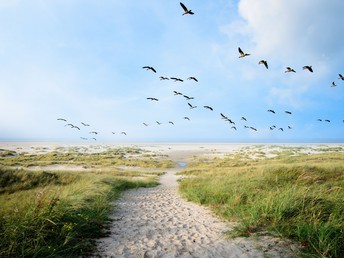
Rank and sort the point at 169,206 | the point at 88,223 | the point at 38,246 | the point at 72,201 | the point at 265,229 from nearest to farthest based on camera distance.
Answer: the point at 38,246 < the point at 265,229 < the point at 88,223 < the point at 72,201 < the point at 169,206

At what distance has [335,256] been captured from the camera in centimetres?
487

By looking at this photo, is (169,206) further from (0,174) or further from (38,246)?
(0,174)

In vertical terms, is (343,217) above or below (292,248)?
above

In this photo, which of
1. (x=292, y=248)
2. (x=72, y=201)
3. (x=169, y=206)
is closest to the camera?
(x=292, y=248)

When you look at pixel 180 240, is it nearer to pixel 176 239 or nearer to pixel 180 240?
pixel 180 240

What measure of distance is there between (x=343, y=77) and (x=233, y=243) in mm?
11724

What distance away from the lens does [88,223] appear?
23.2ft

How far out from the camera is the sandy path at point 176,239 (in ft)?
18.7

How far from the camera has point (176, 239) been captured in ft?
22.4

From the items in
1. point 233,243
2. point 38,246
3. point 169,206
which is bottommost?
point 169,206

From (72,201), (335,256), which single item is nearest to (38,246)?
(72,201)

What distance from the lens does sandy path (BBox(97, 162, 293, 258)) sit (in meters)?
5.69

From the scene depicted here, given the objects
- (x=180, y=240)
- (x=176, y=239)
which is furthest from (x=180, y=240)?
(x=176, y=239)

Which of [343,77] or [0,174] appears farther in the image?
[0,174]
